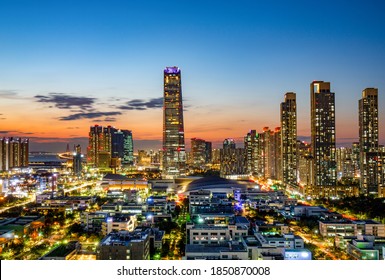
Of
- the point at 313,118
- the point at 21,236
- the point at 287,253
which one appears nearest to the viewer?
the point at 287,253

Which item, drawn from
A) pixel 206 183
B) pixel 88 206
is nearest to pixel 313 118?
pixel 206 183

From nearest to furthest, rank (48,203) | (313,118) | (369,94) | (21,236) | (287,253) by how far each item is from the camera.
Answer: (287,253) → (21,236) → (48,203) → (369,94) → (313,118)

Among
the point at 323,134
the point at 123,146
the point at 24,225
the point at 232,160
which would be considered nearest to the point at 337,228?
the point at 24,225

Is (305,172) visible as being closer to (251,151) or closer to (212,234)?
(251,151)

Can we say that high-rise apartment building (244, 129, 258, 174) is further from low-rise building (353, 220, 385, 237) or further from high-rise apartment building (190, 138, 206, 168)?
low-rise building (353, 220, 385, 237)

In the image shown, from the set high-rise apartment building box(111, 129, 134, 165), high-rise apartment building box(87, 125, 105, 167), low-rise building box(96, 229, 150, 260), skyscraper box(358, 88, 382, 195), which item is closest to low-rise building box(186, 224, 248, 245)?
low-rise building box(96, 229, 150, 260)

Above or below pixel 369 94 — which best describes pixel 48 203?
below

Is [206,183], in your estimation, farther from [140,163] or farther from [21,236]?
[140,163]
